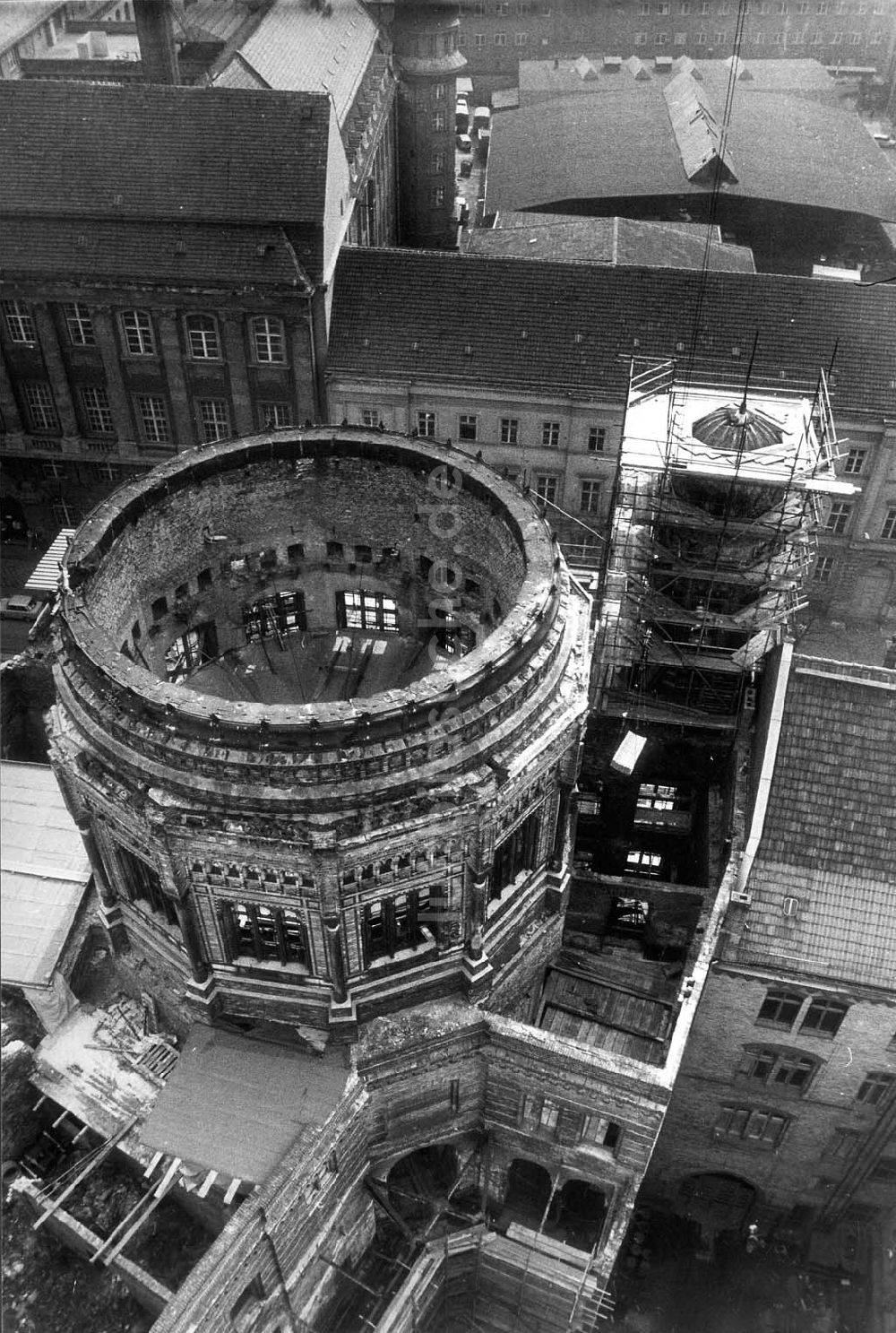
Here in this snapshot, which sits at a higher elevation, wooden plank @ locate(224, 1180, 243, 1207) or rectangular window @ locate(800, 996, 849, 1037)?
wooden plank @ locate(224, 1180, 243, 1207)

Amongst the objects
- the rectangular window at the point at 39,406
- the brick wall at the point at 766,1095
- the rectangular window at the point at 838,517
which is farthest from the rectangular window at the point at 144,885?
the rectangular window at the point at 838,517

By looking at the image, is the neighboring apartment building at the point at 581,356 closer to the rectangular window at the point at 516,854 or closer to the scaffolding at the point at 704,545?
the scaffolding at the point at 704,545

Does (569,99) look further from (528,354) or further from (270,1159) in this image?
(270,1159)

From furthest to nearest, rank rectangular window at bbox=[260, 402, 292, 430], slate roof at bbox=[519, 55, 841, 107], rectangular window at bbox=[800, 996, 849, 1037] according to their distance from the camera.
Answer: slate roof at bbox=[519, 55, 841, 107], rectangular window at bbox=[260, 402, 292, 430], rectangular window at bbox=[800, 996, 849, 1037]

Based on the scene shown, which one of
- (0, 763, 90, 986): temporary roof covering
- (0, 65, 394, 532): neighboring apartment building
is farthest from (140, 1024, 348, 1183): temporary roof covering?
(0, 65, 394, 532): neighboring apartment building

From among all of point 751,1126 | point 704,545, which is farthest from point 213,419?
point 751,1126

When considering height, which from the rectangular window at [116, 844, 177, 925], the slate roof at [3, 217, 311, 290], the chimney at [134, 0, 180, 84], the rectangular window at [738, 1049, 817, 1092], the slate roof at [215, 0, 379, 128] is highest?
the chimney at [134, 0, 180, 84]

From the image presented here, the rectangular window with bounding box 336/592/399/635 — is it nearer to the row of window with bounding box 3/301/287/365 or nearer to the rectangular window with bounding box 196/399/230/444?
the row of window with bounding box 3/301/287/365
